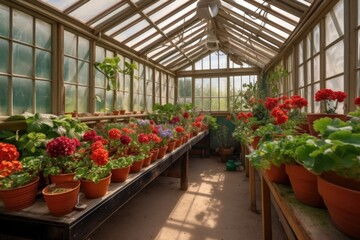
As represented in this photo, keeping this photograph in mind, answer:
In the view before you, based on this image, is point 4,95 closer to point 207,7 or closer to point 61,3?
point 61,3

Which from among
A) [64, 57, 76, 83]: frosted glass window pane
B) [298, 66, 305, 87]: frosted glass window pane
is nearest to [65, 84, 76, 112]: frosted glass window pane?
[64, 57, 76, 83]: frosted glass window pane

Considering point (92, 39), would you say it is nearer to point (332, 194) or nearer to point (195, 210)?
point (195, 210)

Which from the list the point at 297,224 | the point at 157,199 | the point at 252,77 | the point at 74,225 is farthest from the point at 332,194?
the point at 252,77

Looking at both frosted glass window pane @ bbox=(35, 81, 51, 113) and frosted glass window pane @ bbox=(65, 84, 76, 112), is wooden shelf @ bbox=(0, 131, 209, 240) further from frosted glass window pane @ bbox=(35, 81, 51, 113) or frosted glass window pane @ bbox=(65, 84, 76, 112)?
frosted glass window pane @ bbox=(65, 84, 76, 112)

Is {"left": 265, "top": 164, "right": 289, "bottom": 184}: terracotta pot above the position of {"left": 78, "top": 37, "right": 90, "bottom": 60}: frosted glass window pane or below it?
below

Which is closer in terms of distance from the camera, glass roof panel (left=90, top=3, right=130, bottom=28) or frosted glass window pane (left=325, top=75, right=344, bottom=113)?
frosted glass window pane (left=325, top=75, right=344, bottom=113)

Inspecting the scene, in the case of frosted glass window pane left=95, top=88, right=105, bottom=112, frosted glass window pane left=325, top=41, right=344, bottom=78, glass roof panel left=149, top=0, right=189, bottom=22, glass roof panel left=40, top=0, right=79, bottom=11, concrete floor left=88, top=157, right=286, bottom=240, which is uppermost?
glass roof panel left=149, top=0, right=189, bottom=22

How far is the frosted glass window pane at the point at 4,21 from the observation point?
2.36 m

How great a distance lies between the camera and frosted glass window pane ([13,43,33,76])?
252cm

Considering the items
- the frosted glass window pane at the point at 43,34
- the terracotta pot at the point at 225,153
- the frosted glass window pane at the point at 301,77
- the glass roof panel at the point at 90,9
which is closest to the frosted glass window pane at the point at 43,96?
the frosted glass window pane at the point at 43,34

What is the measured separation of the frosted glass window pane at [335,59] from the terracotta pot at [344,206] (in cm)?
216

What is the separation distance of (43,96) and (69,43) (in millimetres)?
947

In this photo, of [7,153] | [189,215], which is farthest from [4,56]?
[189,215]

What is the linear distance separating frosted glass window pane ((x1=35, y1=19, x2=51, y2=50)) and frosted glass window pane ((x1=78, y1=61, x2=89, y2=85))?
0.60m
